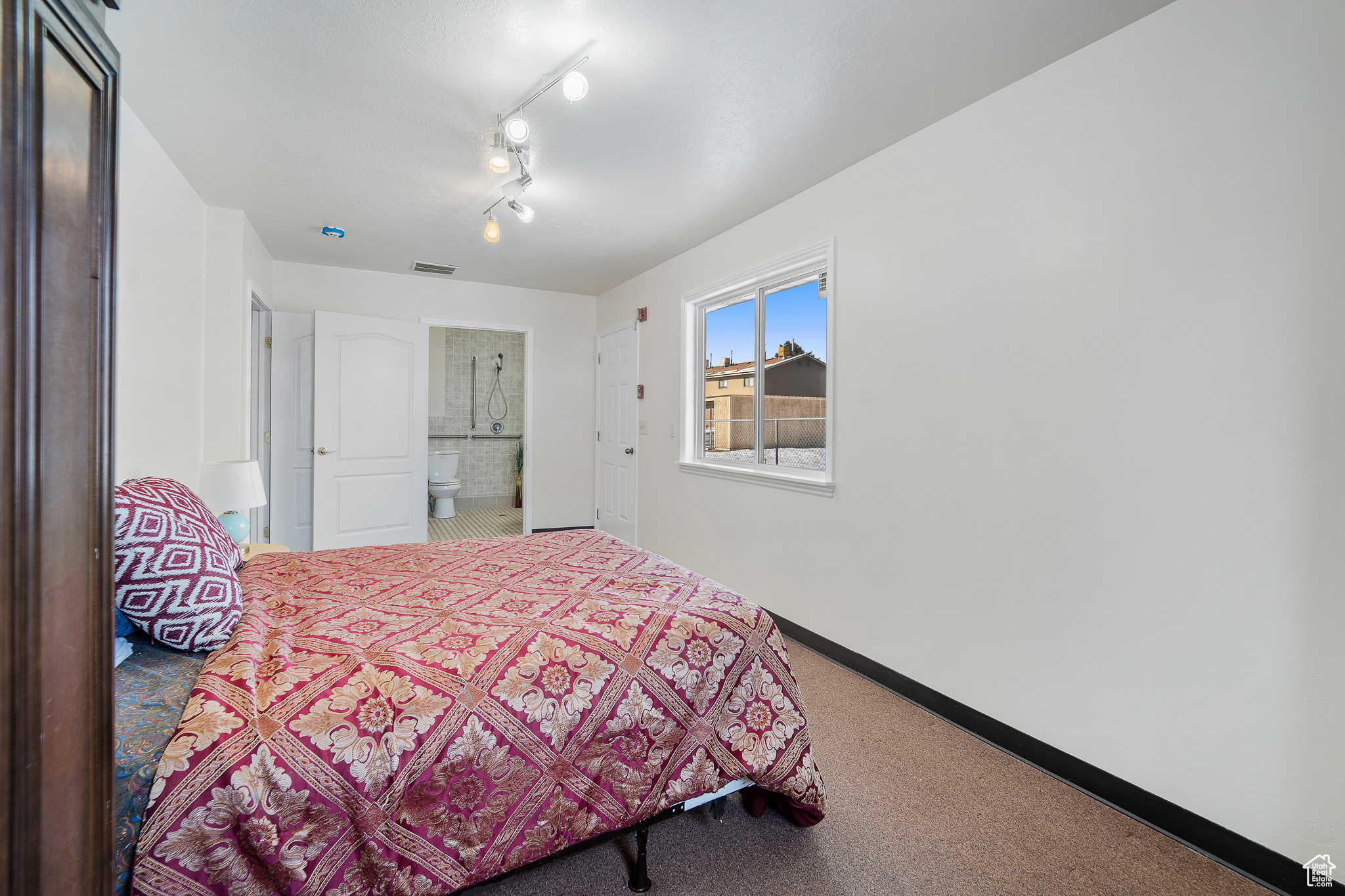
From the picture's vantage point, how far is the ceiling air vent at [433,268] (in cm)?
455

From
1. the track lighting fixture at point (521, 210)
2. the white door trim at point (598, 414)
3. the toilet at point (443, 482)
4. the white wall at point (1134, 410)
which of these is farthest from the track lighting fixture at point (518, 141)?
the toilet at point (443, 482)

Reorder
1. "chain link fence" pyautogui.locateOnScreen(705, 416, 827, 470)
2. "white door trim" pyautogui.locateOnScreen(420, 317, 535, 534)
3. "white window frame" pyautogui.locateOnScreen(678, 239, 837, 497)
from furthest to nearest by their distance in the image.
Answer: "white door trim" pyautogui.locateOnScreen(420, 317, 535, 534) < "chain link fence" pyautogui.locateOnScreen(705, 416, 827, 470) < "white window frame" pyautogui.locateOnScreen(678, 239, 837, 497)

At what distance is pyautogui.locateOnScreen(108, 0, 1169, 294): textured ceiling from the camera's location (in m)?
1.77

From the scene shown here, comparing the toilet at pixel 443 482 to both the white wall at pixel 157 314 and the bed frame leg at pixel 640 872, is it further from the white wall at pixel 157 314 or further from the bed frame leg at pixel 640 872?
the bed frame leg at pixel 640 872

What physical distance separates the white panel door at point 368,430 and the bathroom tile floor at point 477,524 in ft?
2.49

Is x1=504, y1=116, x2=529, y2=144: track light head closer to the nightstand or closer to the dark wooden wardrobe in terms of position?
the dark wooden wardrobe

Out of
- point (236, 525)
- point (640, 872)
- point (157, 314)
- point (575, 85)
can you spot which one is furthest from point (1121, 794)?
point (157, 314)

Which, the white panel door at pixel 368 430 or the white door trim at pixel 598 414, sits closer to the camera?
the white panel door at pixel 368 430

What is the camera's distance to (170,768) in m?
1.02

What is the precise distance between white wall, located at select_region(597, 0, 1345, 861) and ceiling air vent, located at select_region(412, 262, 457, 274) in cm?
324

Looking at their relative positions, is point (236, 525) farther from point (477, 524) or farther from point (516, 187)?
point (477, 524)

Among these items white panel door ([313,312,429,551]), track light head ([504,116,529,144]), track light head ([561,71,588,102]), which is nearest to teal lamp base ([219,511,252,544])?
white panel door ([313,312,429,551])

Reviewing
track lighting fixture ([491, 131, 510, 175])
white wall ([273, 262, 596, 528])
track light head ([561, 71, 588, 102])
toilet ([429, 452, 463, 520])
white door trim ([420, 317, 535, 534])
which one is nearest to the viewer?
track light head ([561, 71, 588, 102])

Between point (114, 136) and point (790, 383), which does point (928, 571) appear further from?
point (114, 136)
